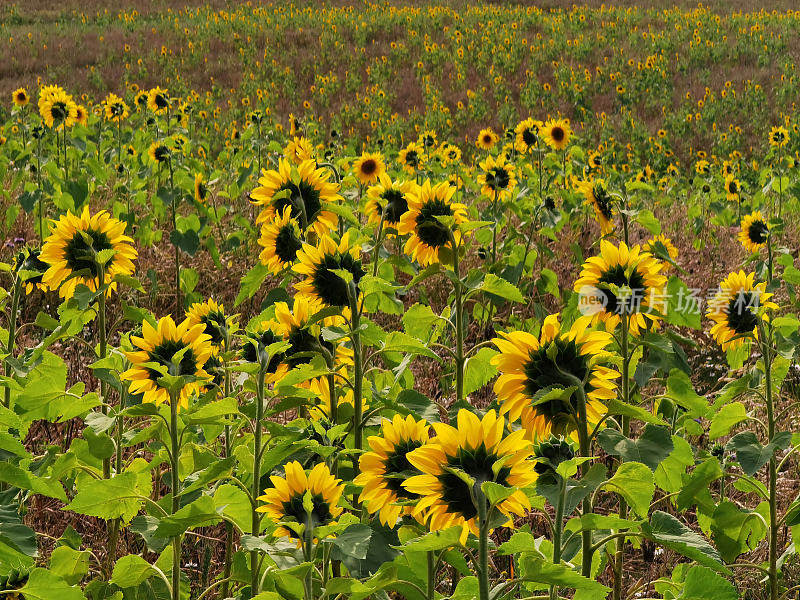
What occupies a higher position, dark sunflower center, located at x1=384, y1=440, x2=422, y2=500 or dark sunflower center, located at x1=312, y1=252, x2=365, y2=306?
dark sunflower center, located at x1=312, y1=252, x2=365, y2=306

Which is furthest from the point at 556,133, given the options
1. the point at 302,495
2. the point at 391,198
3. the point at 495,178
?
the point at 302,495

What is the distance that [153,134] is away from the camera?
647 centimetres

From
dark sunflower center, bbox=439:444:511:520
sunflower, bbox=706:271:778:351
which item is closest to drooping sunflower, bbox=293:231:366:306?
dark sunflower center, bbox=439:444:511:520

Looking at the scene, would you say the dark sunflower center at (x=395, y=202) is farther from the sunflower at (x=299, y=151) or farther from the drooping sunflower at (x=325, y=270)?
the sunflower at (x=299, y=151)

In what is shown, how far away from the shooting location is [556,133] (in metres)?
5.84

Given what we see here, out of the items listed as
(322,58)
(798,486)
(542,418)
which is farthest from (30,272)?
(322,58)

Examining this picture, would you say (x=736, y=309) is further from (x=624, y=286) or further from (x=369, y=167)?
(x=369, y=167)

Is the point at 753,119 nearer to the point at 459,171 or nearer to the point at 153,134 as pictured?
the point at 459,171

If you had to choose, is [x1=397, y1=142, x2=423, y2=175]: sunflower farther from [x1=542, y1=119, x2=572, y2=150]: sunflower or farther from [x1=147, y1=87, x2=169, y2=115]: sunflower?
[x1=147, y1=87, x2=169, y2=115]: sunflower

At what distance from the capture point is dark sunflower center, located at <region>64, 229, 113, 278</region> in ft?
7.11

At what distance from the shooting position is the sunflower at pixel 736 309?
7.38ft

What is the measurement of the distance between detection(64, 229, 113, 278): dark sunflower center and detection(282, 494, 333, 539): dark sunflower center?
1101 mm

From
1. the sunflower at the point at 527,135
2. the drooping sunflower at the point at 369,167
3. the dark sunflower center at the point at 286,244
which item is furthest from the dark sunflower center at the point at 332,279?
the sunflower at the point at 527,135

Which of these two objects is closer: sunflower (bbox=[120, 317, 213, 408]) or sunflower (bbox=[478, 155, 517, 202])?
sunflower (bbox=[120, 317, 213, 408])
